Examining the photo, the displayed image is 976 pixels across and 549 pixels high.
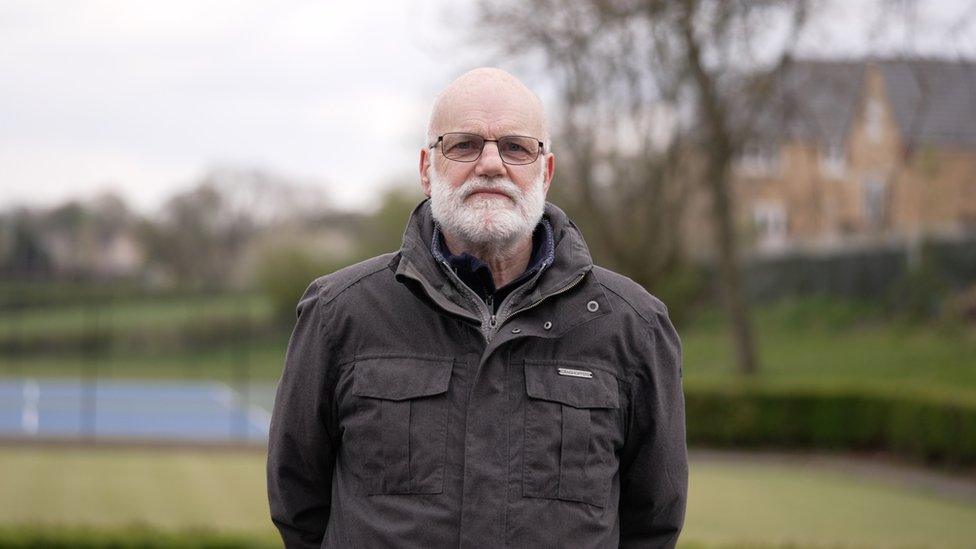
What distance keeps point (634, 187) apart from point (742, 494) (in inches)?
338

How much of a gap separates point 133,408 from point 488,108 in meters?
32.5

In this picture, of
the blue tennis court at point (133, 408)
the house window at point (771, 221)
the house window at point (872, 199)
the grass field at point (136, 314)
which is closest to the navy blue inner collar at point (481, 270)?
the blue tennis court at point (133, 408)

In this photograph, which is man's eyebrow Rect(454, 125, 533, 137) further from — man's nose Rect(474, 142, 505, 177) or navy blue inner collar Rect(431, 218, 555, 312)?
navy blue inner collar Rect(431, 218, 555, 312)

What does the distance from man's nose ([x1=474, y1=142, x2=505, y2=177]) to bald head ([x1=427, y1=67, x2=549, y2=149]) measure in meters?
0.03

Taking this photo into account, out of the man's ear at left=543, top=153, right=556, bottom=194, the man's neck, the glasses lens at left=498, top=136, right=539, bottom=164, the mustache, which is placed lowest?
the man's neck

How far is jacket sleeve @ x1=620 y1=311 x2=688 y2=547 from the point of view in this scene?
2.59 m

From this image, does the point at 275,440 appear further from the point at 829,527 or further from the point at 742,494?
the point at 742,494

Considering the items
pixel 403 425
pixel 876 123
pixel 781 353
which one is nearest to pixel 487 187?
pixel 403 425

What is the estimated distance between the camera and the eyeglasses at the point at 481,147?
2576 mm

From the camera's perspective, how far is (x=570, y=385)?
2.50 metres

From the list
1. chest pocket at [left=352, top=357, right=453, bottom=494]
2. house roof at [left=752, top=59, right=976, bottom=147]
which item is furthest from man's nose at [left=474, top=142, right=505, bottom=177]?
house roof at [left=752, top=59, right=976, bottom=147]

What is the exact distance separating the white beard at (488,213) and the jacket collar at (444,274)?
7 cm

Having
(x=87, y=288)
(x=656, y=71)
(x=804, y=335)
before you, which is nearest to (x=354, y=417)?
(x=656, y=71)

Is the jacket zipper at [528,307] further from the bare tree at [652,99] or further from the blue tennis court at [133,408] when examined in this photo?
the blue tennis court at [133,408]
